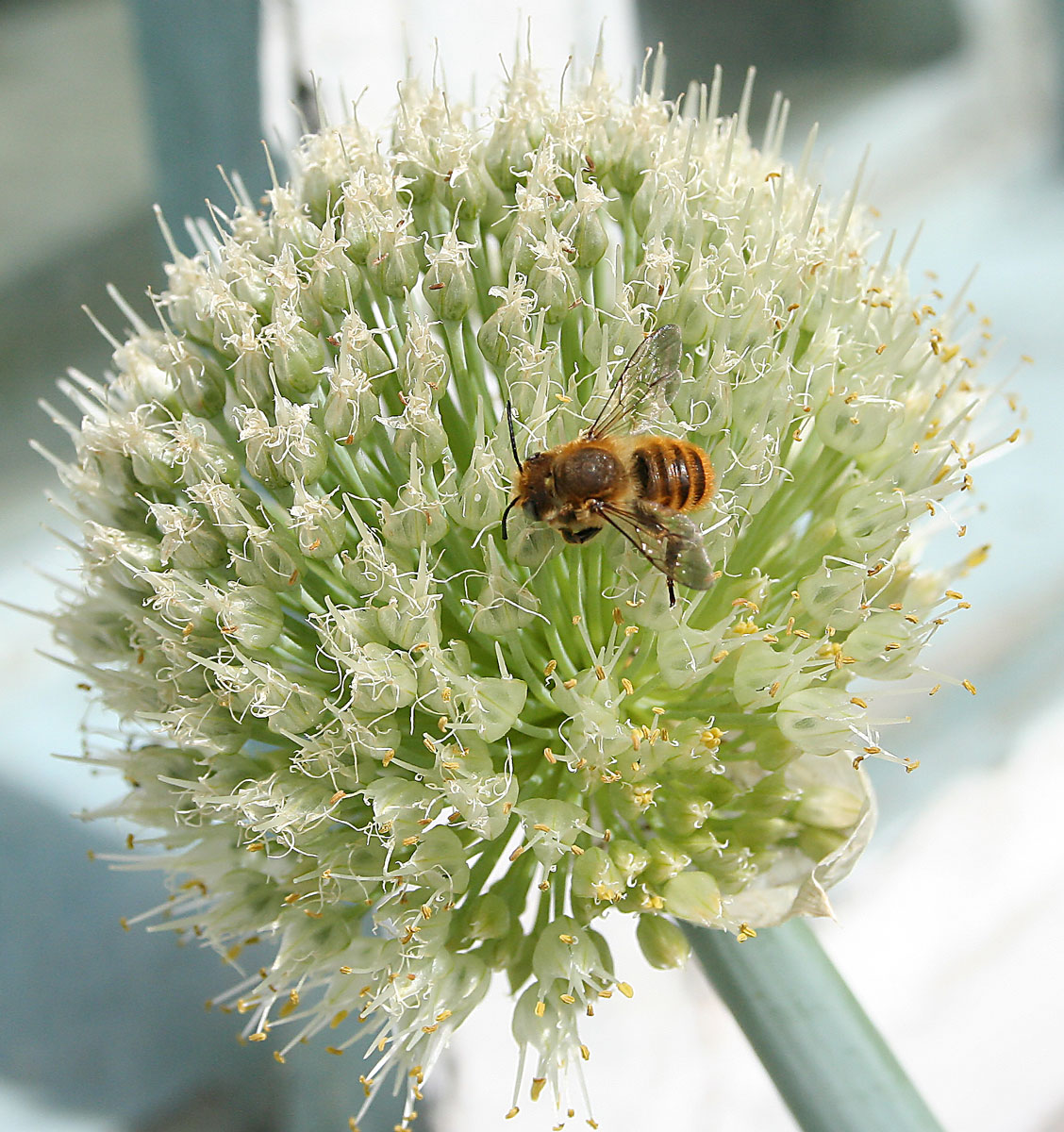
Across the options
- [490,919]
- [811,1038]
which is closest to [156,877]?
[490,919]

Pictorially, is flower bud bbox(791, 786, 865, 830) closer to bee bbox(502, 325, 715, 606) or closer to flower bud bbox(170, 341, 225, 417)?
bee bbox(502, 325, 715, 606)

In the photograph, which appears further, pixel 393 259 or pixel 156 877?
pixel 156 877

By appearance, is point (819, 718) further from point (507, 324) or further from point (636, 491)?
point (507, 324)

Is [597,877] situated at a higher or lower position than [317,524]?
lower

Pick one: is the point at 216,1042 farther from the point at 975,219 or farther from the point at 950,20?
the point at 950,20

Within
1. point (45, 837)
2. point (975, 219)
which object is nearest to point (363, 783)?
point (45, 837)

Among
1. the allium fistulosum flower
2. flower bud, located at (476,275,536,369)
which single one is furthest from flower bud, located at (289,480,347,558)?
flower bud, located at (476,275,536,369)
